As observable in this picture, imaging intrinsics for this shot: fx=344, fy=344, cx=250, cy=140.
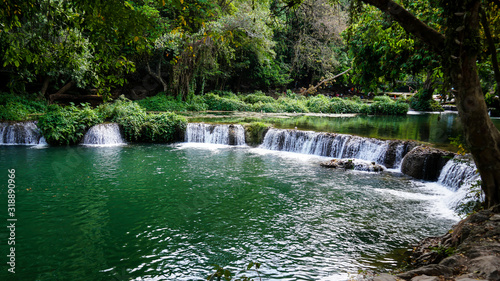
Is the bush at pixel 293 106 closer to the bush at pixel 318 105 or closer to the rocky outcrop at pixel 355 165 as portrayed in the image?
the bush at pixel 318 105

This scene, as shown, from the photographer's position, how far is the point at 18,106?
64.3ft

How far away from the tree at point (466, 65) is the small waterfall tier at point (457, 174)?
19.4 feet

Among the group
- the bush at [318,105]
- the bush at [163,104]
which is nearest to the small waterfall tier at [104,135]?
the bush at [163,104]

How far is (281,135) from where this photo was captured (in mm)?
17406

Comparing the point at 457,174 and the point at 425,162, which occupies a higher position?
the point at 425,162

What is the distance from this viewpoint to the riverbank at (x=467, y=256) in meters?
3.71

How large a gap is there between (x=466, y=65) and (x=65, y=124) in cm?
1720

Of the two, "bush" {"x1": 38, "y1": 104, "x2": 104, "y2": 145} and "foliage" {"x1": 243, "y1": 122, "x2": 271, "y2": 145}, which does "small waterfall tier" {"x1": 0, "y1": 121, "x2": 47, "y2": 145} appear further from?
"foliage" {"x1": 243, "y1": 122, "x2": 271, "y2": 145}

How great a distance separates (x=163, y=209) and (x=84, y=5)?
5.86m

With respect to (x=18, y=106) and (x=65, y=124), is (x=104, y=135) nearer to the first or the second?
(x=65, y=124)

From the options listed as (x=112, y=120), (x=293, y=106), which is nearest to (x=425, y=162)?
(x=112, y=120)

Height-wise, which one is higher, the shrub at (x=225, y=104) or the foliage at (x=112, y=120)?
the shrub at (x=225, y=104)

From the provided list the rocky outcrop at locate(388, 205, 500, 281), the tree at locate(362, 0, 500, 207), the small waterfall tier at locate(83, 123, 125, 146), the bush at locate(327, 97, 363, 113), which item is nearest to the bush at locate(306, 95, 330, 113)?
the bush at locate(327, 97, 363, 113)

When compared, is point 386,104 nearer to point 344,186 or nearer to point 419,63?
point 344,186
